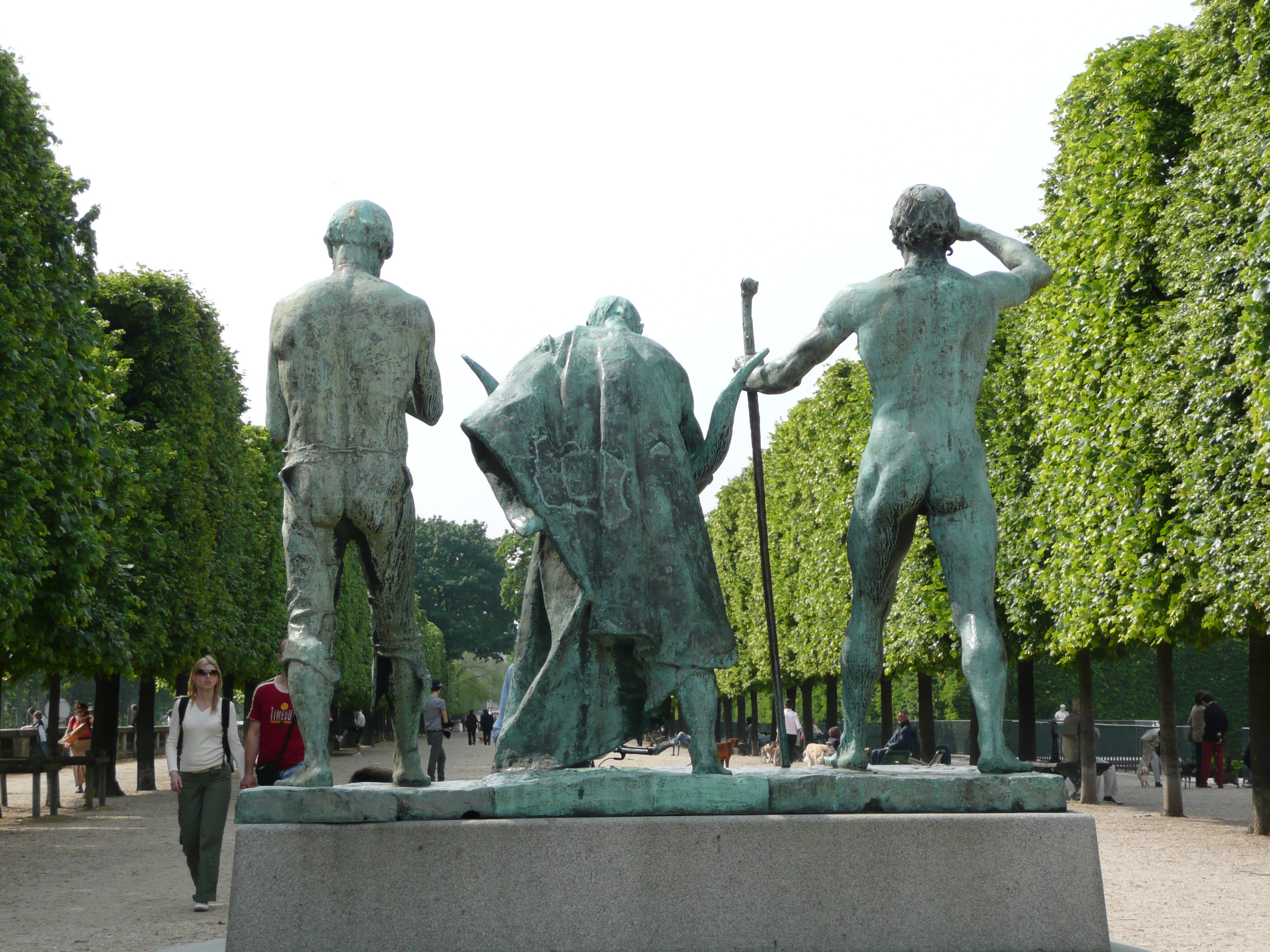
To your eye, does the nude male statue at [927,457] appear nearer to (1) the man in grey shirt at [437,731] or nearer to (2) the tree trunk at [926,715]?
(1) the man in grey shirt at [437,731]

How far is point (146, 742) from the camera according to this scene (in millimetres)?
26984

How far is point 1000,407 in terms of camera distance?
19797mm

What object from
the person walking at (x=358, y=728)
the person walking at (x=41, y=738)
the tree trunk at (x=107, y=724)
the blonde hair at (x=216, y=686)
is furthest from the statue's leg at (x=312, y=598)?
the person walking at (x=358, y=728)

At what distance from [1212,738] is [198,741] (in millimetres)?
21855

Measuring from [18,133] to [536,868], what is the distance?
14158mm

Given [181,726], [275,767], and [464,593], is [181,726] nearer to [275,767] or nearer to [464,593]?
[275,767]

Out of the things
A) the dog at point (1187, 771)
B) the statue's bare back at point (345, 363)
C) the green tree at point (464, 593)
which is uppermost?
the green tree at point (464, 593)

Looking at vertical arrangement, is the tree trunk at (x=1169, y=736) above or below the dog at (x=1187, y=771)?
above

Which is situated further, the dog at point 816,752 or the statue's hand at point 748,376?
the dog at point 816,752

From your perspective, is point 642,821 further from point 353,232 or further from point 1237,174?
point 1237,174

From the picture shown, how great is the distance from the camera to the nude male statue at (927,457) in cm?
622

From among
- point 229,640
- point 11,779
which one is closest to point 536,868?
point 229,640

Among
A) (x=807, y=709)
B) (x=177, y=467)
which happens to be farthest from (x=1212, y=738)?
(x=177, y=467)

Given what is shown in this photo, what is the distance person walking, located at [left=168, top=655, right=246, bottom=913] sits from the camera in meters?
9.87
